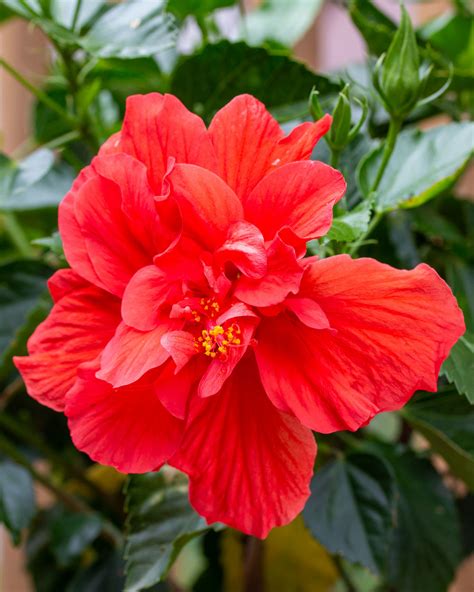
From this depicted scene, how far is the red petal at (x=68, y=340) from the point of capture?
378 mm

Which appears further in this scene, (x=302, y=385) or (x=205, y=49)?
(x=205, y=49)

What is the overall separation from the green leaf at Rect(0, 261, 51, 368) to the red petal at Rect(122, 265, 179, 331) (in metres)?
0.27

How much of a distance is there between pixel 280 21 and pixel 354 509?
0.51 meters

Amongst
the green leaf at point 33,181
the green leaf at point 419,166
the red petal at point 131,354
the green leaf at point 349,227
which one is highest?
the green leaf at point 349,227

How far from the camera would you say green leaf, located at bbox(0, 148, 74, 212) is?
0.54m

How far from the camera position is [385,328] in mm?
329

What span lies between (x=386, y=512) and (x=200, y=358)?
0.22 m

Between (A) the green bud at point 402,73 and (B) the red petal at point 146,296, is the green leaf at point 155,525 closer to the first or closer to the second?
(B) the red petal at point 146,296

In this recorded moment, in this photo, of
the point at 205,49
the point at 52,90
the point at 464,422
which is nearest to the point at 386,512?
the point at 464,422

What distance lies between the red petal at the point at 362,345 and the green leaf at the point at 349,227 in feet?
0.08

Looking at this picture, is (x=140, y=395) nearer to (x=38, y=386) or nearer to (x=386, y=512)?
(x=38, y=386)

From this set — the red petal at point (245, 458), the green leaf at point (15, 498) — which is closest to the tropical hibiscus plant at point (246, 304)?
the red petal at point (245, 458)

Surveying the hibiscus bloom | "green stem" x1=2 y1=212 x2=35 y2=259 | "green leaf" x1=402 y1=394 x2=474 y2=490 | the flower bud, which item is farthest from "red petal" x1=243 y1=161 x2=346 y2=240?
"green stem" x1=2 y1=212 x2=35 y2=259

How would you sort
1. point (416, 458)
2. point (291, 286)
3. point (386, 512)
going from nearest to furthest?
point (291, 286), point (386, 512), point (416, 458)
